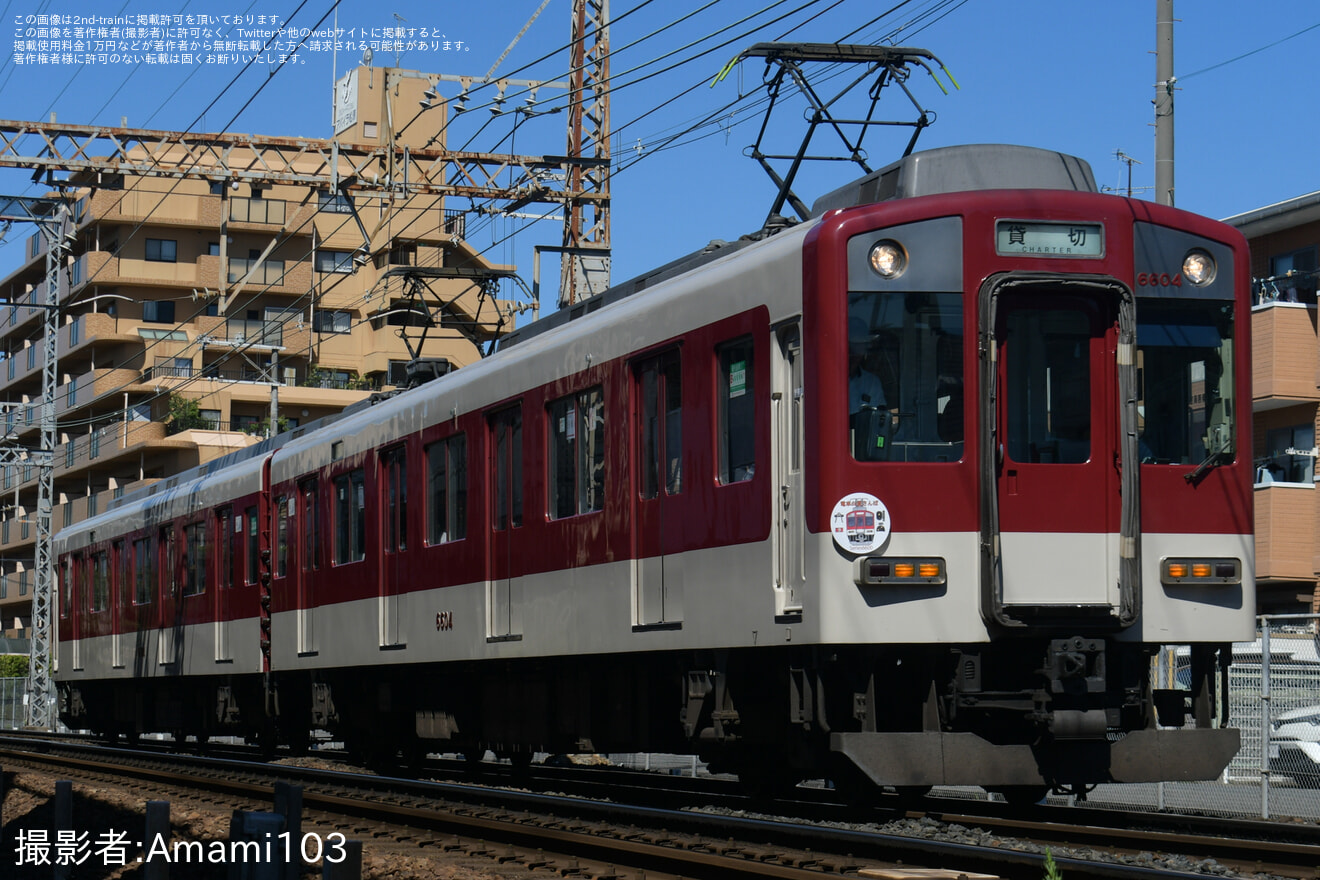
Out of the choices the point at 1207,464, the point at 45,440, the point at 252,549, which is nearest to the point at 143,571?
the point at 252,549

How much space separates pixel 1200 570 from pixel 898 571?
1765 millimetres

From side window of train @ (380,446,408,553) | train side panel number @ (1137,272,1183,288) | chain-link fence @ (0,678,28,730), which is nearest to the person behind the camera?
train side panel number @ (1137,272,1183,288)

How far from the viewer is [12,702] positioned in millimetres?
48281

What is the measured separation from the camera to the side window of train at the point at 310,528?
17.8 metres

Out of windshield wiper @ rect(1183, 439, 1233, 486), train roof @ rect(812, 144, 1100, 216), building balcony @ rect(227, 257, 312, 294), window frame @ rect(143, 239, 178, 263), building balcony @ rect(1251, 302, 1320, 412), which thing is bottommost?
windshield wiper @ rect(1183, 439, 1233, 486)

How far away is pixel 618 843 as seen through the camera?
9.24m

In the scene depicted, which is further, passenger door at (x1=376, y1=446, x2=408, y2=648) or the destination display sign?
passenger door at (x1=376, y1=446, x2=408, y2=648)

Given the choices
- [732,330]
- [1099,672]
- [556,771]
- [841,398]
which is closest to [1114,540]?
[1099,672]

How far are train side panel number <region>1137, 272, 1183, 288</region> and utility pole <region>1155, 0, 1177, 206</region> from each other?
4971mm

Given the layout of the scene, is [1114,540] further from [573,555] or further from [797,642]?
[573,555]

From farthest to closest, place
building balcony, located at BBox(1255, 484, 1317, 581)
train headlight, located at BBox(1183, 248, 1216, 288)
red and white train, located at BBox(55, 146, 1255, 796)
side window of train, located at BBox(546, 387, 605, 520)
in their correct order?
1. building balcony, located at BBox(1255, 484, 1317, 581)
2. side window of train, located at BBox(546, 387, 605, 520)
3. train headlight, located at BBox(1183, 248, 1216, 288)
4. red and white train, located at BBox(55, 146, 1255, 796)

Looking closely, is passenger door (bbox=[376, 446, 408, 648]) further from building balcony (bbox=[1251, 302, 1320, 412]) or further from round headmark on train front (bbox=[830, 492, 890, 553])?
building balcony (bbox=[1251, 302, 1320, 412])

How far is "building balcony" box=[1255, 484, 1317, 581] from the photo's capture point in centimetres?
2848

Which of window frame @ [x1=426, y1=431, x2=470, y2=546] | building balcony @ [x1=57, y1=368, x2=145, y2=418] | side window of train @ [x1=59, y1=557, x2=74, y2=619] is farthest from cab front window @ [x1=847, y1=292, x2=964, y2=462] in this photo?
building balcony @ [x1=57, y1=368, x2=145, y2=418]
